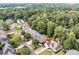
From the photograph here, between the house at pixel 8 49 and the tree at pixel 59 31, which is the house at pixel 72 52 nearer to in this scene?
the tree at pixel 59 31

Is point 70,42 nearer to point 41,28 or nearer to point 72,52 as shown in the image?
point 72,52

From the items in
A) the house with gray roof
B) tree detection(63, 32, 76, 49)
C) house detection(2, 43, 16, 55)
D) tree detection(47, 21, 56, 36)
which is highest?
tree detection(47, 21, 56, 36)

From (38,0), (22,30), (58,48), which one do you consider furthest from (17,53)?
(38,0)

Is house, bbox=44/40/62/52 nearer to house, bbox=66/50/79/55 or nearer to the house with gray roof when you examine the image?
house, bbox=66/50/79/55

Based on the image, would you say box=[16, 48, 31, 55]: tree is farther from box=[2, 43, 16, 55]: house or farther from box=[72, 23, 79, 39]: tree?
box=[72, 23, 79, 39]: tree

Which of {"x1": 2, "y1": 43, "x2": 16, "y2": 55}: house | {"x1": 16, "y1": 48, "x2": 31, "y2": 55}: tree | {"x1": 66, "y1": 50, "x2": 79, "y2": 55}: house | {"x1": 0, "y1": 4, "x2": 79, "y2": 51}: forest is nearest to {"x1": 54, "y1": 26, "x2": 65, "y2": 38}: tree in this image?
{"x1": 0, "y1": 4, "x2": 79, "y2": 51}: forest

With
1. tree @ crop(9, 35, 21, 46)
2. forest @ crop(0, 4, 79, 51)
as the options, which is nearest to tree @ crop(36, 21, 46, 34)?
forest @ crop(0, 4, 79, 51)

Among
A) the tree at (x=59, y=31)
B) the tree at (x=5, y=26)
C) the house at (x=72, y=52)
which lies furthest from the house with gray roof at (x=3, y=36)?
the house at (x=72, y=52)

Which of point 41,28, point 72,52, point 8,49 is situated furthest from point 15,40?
point 72,52

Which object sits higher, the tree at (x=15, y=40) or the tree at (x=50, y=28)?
the tree at (x=50, y=28)

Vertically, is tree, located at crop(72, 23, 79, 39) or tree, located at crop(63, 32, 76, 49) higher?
tree, located at crop(72, 23, 79, 39)
